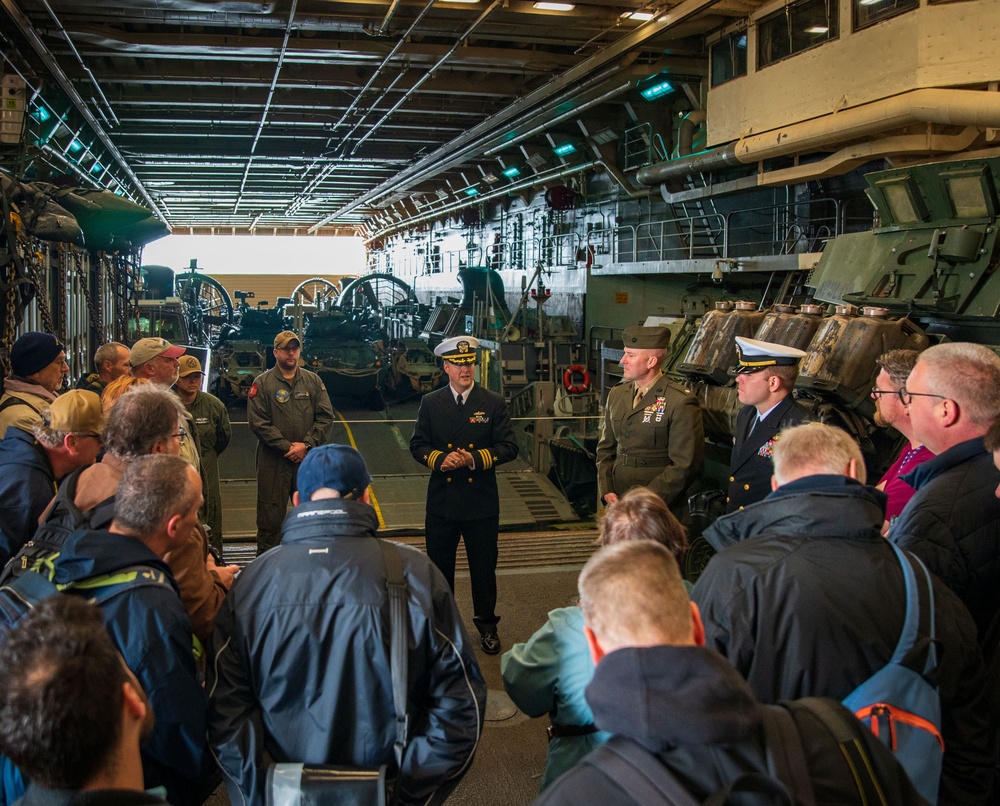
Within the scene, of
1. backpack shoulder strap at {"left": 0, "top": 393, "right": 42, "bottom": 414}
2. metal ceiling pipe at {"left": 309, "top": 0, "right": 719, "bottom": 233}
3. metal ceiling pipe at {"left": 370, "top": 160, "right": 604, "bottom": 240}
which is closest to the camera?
backpack shoulder strap at {"left": 0, "top": 393, "right": 42, "bottom": 414}

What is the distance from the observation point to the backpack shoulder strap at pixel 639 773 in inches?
51.7

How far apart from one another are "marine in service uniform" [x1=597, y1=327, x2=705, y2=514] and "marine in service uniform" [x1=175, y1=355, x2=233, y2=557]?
2580 millimetres

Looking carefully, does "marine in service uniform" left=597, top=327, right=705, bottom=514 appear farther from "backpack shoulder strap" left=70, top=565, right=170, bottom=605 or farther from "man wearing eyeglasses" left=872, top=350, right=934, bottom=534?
"backpack shoulder strap" left=70, top=565, right=170, bottom=605

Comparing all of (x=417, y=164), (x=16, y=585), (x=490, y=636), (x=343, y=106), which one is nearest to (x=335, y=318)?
(x=343, y=106)

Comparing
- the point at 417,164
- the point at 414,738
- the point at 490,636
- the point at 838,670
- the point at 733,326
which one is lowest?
the point at 490,636

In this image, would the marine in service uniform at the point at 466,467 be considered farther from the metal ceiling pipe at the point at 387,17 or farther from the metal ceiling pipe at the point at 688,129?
the metal ceiling pipe at the point at 688,129

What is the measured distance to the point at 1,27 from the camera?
11367 millimetres

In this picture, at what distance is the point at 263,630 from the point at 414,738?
0.52 meters

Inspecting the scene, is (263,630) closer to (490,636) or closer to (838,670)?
(838,670)

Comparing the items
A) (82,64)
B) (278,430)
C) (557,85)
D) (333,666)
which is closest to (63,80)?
(82,64)

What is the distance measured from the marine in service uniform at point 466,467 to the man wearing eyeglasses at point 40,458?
2119mm

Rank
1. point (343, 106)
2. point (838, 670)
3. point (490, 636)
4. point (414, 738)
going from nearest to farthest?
point (838, 670)
point (414, 738)
point (490, 636)
point (343, 106)

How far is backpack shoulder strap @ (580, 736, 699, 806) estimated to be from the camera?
131 centimetres

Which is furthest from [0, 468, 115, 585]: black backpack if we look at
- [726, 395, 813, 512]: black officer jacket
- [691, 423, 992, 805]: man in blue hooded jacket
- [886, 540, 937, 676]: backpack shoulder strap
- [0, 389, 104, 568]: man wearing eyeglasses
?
[726, 395, 813, 512]: black officer jacket
